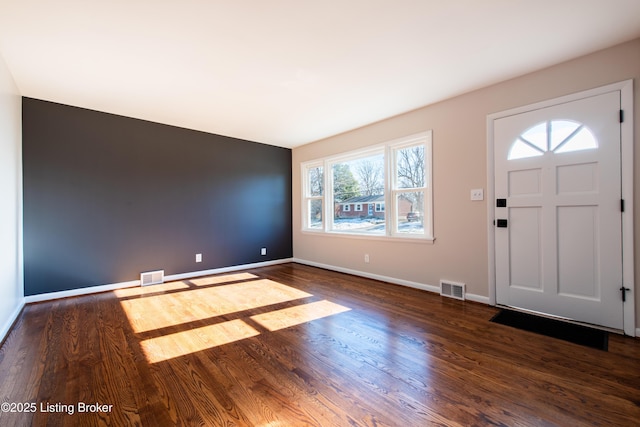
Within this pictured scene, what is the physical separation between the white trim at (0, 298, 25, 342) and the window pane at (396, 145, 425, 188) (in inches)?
174

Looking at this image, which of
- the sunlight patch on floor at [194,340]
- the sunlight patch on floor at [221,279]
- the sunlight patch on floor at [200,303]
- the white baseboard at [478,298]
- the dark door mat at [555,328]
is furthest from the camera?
the sunlight patch on floor at [221,279]

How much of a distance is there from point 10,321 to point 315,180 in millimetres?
4407

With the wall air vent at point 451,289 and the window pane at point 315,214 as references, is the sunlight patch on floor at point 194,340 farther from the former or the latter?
the window pane at point 315,214

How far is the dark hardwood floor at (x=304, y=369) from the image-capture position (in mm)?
1456

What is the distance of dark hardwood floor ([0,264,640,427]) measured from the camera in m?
1.46

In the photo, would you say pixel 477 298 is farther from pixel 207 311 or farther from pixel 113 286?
pixel 113 286

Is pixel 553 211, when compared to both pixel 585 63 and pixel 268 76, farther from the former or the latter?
pixel 268 76

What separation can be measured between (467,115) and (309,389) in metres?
3.25

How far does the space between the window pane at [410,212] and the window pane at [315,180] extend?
1.79 meters

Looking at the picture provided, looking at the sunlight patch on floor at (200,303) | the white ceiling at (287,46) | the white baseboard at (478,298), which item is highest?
the white ceiling at (287,46)

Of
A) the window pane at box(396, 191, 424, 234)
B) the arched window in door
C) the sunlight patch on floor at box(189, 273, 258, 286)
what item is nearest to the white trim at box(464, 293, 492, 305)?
the window pane at box(396, 191, 424, 234)

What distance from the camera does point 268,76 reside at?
9.41 ft

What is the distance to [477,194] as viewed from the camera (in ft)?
10.5

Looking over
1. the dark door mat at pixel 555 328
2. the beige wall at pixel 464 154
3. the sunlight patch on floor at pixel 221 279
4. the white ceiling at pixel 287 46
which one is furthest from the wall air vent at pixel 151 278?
the dark door mat at pixel 555 328
